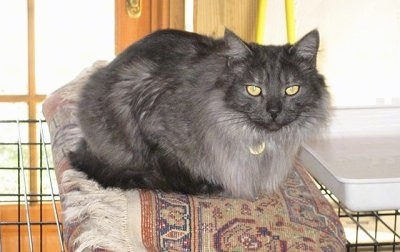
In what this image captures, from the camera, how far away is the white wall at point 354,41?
8.71 feet

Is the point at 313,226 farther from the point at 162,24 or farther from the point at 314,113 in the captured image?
the point at 162,24

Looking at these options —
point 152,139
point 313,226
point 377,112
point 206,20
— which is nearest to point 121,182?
point 152,139

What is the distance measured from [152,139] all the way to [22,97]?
1295 millimetres

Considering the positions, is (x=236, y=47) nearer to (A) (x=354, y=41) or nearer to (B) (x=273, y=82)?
(B) (x=273, y=82)

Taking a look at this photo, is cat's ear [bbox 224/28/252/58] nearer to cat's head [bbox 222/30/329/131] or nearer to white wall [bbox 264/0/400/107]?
cat's head [bbox 222/30/329/131]

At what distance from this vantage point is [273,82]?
157cm

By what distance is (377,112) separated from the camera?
5.83 feet

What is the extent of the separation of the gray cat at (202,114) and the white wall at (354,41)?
2.98 ft

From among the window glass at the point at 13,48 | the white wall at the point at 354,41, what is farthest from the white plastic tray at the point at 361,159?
the window glass at the point at 13,48

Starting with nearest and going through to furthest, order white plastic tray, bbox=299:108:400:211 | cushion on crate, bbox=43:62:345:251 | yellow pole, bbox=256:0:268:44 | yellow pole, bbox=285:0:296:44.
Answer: white plastic tray, bbox=299:108:400:211 → cushion on crate, bbox=43:62:345:251 → yellow pole, bbox=285:0:296:44 → yellow pole, bbox=256:0:268:44

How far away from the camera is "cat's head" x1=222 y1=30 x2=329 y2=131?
61.7 inches

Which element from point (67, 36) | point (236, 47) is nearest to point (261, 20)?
point (67, 36)

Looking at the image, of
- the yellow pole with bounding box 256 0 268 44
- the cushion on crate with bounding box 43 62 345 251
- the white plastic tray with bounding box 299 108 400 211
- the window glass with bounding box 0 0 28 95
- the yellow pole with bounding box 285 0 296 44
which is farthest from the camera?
the window glass with bounding box 0 0 28 95

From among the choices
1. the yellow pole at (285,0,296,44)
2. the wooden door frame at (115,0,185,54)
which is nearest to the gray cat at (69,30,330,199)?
the yellow pole at (285,0,296,44)
